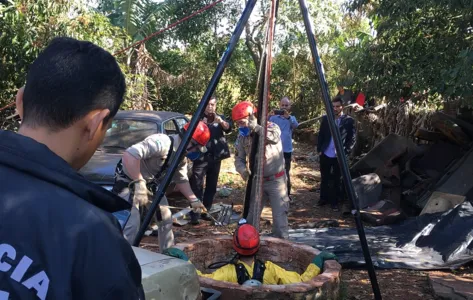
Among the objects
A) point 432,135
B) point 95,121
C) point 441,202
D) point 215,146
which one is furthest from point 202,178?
point 95,121

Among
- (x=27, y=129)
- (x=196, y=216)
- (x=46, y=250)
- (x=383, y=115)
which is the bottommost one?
(x=196, y=216)

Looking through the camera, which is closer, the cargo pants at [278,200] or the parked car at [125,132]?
the cargo pants at [278,200]

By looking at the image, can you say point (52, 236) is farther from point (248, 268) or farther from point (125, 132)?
point (125, 132)

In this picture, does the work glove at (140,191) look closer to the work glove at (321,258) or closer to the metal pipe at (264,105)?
the metal pipe at (264,105)

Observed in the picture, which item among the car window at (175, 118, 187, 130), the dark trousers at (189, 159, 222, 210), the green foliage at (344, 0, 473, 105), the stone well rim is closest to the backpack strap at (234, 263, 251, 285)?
the stone well rim

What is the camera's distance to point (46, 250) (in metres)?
0.88

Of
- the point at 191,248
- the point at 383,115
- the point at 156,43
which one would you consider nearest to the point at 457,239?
the point at 191,248

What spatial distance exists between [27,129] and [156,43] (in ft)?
56.0

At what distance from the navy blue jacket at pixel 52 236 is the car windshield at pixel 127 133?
6.55m

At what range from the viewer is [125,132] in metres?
7.62

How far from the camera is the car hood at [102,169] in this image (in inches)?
250

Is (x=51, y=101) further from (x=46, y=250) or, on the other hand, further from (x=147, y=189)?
(x=147, y=189)

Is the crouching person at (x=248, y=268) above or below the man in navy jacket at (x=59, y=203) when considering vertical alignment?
below

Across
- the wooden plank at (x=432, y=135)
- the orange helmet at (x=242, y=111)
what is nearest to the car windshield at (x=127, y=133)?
the orange helmet at (x=242, y=111)
